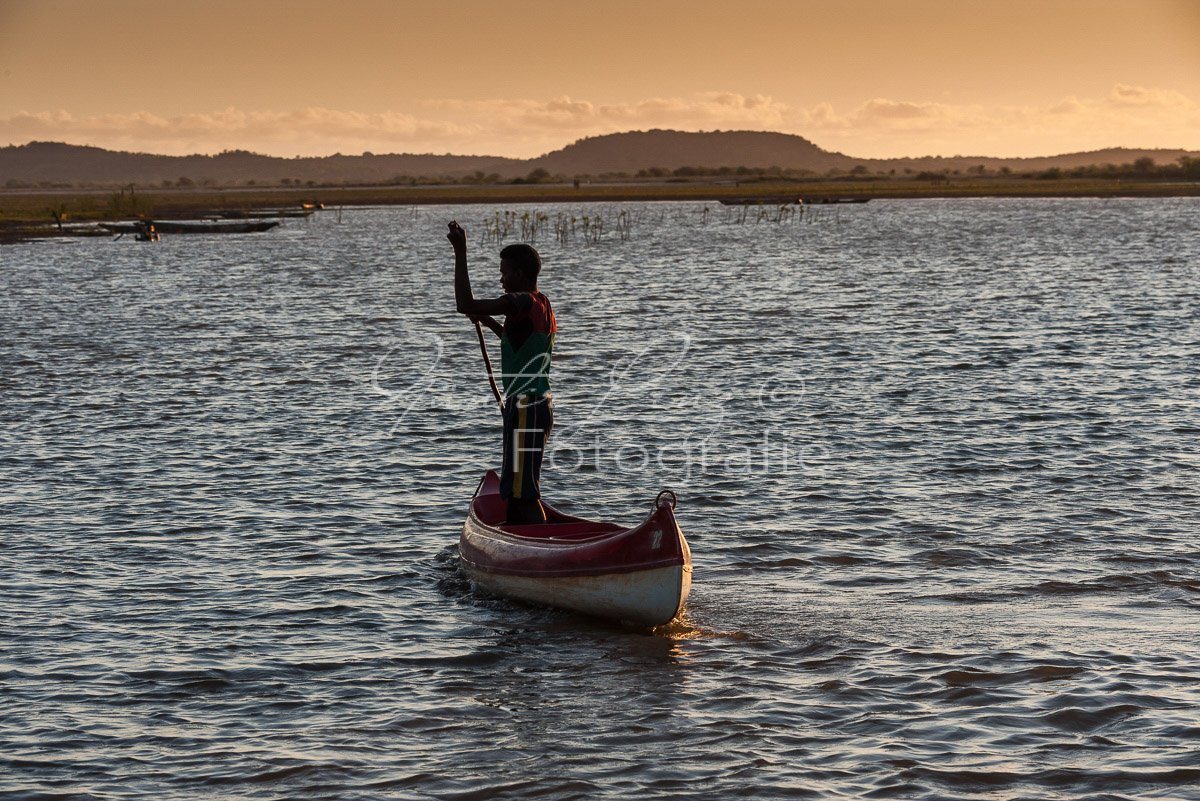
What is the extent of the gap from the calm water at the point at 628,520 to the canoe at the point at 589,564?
0.27 meters

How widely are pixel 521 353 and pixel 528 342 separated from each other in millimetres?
129

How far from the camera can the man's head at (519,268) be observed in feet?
35.3

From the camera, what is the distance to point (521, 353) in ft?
36.0

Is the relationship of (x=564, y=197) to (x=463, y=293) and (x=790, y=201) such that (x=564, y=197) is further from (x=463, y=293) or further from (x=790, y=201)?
(x=463, y=293)

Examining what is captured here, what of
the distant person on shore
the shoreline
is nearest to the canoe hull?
the distant person on shore

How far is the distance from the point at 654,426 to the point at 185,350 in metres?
15.4

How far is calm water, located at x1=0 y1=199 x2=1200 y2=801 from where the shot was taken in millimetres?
8133

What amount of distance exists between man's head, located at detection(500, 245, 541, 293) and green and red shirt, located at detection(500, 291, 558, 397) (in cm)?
13

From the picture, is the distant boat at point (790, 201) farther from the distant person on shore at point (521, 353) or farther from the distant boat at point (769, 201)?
the distant person on shore at point (521, 353)

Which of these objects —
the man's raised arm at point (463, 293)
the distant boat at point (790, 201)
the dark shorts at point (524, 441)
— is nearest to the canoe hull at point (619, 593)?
the dark shorts at point (524, 441)

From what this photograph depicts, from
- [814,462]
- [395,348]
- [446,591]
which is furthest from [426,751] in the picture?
[395,348]

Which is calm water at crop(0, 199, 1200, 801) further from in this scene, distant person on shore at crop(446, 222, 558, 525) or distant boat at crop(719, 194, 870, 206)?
distant boat at crop(719, 194, 870, 206)

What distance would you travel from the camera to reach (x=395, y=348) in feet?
105

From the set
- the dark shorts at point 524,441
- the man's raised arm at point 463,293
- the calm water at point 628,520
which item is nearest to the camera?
the calm water at point 628,520
